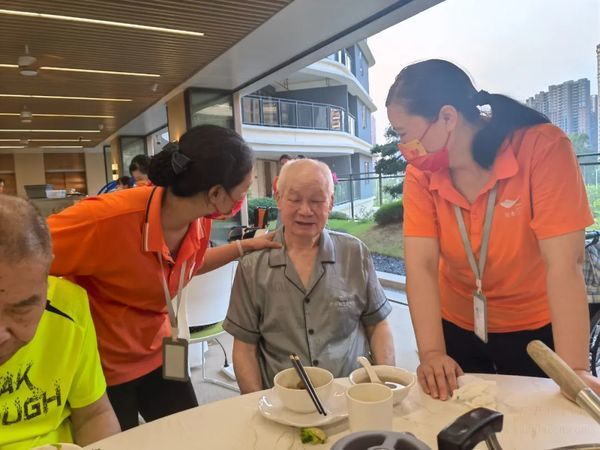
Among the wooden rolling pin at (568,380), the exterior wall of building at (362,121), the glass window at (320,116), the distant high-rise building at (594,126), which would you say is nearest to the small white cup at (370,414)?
the wooden rolling pin at (568,380)

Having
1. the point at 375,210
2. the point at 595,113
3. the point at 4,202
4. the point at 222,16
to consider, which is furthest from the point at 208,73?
the point at 4,202

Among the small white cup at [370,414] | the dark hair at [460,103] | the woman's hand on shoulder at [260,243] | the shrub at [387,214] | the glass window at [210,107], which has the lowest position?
the small white cup at [370,414]

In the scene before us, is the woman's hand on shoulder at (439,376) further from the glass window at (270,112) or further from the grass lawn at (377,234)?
the glass window at (270,112)

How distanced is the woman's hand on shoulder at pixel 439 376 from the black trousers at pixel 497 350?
1.01ft

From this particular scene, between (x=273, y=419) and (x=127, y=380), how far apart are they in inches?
30.5

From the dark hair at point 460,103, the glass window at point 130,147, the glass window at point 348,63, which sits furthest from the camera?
the glass window at point 130,147

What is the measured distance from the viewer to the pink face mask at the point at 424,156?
1.31m

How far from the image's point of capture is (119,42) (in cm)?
495

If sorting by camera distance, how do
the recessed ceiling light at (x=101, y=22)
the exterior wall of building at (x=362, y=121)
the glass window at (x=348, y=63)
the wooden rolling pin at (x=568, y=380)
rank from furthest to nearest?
the glass window at (x=348, y=63) < the exterior wall of building at (x=362, y=121) < the recessed ceiling light at (x=101, y=22) < the wooden rolling pin at (x=568, y=380)

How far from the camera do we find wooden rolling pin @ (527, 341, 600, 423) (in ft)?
1.84

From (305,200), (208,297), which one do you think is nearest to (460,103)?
(305,200)

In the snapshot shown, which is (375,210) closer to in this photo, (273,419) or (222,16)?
(222,16)

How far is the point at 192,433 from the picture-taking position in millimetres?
977

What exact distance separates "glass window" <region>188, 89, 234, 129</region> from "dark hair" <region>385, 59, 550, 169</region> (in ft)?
20.5
